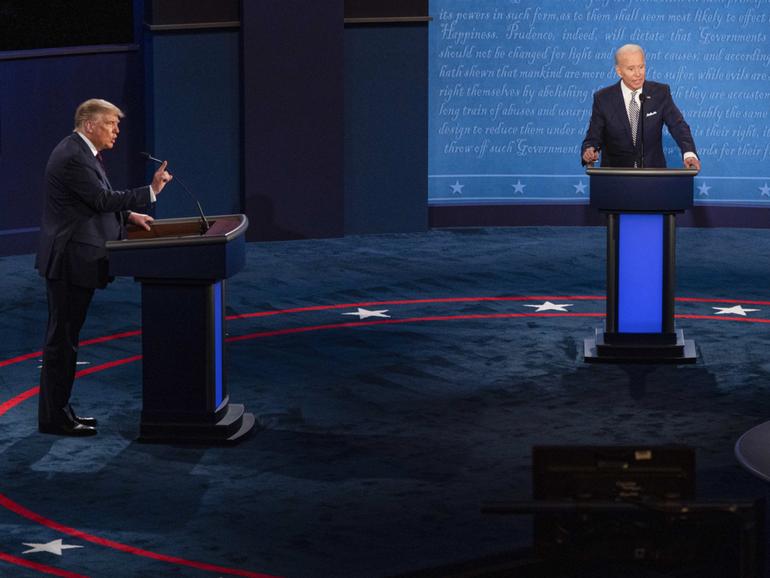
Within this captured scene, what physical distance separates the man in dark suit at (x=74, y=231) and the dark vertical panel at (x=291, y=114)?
564 cm

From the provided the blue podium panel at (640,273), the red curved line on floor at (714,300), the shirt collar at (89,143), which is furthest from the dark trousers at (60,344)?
the red curved line on floor at (714,300)

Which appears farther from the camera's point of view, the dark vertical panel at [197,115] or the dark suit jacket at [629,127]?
the dark vertical panel at [197,115]

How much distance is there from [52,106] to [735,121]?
5.91 m

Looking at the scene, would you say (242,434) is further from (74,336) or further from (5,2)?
(5,2)

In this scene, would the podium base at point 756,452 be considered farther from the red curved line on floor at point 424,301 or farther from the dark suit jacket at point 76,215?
the red curved line on floor at point 424,301

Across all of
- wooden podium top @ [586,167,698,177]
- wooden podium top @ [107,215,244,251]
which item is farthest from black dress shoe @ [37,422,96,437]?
wooden podium top @ [586,167,698,177]

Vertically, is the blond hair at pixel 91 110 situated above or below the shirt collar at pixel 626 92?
below

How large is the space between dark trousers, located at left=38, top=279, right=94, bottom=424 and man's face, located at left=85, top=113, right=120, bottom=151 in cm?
70

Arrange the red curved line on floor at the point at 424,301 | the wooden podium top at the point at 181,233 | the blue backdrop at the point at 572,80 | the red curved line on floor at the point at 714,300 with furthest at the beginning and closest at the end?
the blue backdrop at the point at 572,80
the red curved line on floor at the point at 714,300
the red curved line on floor at the point at 424,301
the wooden podium top at the point at 181,233

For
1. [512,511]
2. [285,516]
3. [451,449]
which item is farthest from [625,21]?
[512,511]

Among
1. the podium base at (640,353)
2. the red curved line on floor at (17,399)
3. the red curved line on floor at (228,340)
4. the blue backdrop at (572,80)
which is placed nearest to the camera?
the red curved line on floor at (228,340)

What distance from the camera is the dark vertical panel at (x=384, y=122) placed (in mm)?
13734

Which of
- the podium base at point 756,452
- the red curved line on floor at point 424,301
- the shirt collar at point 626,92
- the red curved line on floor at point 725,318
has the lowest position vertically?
the red curved line on floor at point 725,318

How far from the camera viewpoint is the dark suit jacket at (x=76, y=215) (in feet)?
24.8
